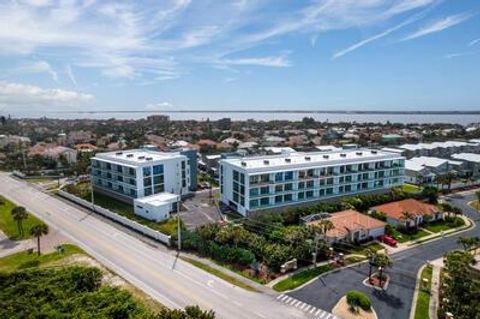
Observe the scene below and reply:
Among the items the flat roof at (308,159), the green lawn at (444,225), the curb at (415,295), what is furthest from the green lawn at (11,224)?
the green lawn at (444,225)

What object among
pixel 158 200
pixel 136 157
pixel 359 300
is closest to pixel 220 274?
pixel 359 300

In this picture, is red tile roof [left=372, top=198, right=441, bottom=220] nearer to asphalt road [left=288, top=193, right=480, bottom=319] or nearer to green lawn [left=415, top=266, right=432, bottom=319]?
asphalt road [left=288, top=193, right=480, bottom=319]

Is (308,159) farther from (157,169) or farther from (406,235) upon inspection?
(157,169)

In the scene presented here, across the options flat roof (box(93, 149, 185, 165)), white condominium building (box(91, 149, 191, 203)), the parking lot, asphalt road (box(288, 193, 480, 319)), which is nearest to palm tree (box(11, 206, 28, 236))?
white condominium building (box(91, 149, 191, 203))

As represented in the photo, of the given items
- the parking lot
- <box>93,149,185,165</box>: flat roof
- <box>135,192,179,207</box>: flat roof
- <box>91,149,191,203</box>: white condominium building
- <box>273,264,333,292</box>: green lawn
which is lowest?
<box>273,264,333,292</box>: green lawn

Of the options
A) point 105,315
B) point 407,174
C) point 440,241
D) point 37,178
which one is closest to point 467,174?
point 407,174
